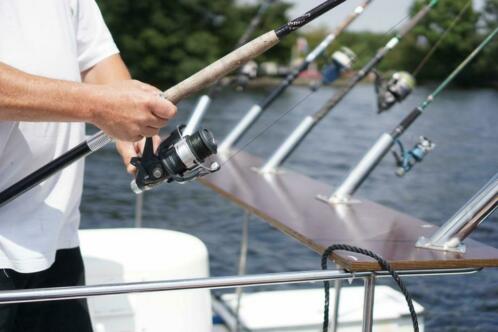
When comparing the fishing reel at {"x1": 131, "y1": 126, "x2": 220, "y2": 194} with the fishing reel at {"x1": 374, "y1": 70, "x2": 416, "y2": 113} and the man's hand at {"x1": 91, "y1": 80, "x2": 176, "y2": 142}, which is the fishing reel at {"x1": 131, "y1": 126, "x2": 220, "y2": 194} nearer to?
the man's hand at {"x1": 91, "y1": 80, "x2": 176, "y2": 142}

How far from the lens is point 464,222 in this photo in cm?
174

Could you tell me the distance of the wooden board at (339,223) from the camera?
5.29ft

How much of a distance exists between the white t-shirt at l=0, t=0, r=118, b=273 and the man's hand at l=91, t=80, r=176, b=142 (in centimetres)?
26

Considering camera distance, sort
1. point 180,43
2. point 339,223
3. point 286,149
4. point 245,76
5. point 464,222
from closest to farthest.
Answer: point 464,222
point 339,223
point 286,149
point 245,76
point 180,43

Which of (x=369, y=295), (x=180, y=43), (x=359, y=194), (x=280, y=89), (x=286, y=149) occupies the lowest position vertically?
(x=180, y=43)

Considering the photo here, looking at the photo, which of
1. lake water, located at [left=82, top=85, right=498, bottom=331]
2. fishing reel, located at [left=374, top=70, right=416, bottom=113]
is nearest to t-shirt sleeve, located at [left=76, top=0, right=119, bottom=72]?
fishing reel, located at [left=374, top=70, right=416, bottom=113]

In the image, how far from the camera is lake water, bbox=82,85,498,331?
600 cm

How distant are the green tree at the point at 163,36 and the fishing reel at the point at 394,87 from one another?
2756 centimetres

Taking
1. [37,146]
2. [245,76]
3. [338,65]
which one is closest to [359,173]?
[338,65]

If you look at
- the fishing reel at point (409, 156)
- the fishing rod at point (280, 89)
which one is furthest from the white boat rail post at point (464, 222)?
the fishing rod at point (280, 89)

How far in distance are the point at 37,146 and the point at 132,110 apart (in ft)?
1.09

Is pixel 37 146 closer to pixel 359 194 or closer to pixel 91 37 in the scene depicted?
pixel 91 37

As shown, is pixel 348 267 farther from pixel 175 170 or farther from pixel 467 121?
pixel 467 121

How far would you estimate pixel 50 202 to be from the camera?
1.48 meters
